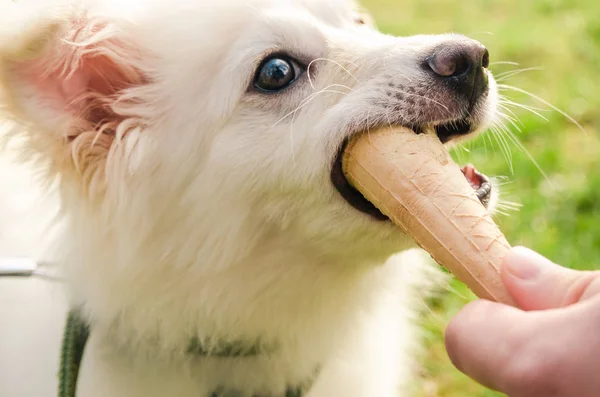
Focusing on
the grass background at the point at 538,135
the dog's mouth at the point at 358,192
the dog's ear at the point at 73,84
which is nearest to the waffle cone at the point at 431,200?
the dog's mouth at the point at 358,192

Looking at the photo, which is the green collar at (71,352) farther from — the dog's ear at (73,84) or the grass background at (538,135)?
the grass background at (538,135)

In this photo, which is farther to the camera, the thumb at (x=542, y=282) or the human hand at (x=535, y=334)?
the thumb at (x=542, y=282)

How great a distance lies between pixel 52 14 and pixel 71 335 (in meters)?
0.98

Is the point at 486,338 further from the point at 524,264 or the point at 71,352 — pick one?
the point at 71,352

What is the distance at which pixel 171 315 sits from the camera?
2174 millimetres

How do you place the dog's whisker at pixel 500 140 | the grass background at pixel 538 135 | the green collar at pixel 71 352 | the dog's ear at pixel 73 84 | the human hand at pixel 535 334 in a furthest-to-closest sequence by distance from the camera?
the grass background at pixel 538 135
the dog's whisker at pixel 500 140
the green collar at pixel 71 352
the dog's ear at pixel 73 84
the human hand at pixel 535 334

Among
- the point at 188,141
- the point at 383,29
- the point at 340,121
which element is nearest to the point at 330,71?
the point at 340,121

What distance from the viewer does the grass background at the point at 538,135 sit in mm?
3724

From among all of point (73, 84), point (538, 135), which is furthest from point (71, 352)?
point (538, 135)

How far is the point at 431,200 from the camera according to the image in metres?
1.69

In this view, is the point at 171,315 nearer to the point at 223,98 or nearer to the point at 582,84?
the point at 223,98

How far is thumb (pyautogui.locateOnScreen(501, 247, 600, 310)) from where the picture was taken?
126 centimetres

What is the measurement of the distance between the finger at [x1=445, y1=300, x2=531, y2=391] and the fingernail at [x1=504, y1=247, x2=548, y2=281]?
0.27 ft

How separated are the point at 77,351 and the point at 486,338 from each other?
4.55 feet
